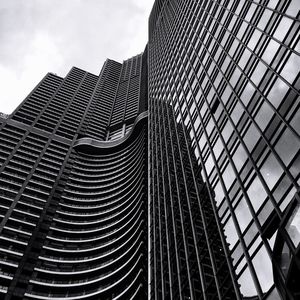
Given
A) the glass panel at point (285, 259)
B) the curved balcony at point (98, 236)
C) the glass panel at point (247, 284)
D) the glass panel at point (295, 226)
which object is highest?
the curved balcony at point (98, 236)

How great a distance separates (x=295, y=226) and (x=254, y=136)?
29.7ft

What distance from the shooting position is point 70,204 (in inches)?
2975

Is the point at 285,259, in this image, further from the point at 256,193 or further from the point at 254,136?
the point at 254,136

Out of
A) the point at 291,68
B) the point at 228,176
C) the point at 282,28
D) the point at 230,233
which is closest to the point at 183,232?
the point at 228,176

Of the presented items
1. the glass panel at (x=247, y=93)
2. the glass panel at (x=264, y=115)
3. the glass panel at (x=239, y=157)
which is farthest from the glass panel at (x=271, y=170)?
the glass panel at (x=247, y=93)

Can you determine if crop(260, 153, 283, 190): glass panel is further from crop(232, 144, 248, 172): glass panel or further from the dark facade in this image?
crop(232, 144, 248, 172): glass panel

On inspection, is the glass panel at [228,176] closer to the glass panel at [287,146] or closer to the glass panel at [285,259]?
the glass panel at [287,146]

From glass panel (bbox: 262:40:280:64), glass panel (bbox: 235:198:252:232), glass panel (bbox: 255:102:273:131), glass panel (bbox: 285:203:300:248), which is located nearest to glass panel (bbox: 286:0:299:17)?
glass panel (bbox: 262:40:280:64)

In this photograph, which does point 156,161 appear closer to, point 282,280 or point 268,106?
point 268,106

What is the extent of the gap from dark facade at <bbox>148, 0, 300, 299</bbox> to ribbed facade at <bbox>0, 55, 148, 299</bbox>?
30267 millimetres

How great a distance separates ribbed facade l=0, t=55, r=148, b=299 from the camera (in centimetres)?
5603

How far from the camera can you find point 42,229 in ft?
216

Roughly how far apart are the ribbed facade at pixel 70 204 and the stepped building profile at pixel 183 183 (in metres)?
0.25

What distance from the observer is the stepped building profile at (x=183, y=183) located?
18.3m
